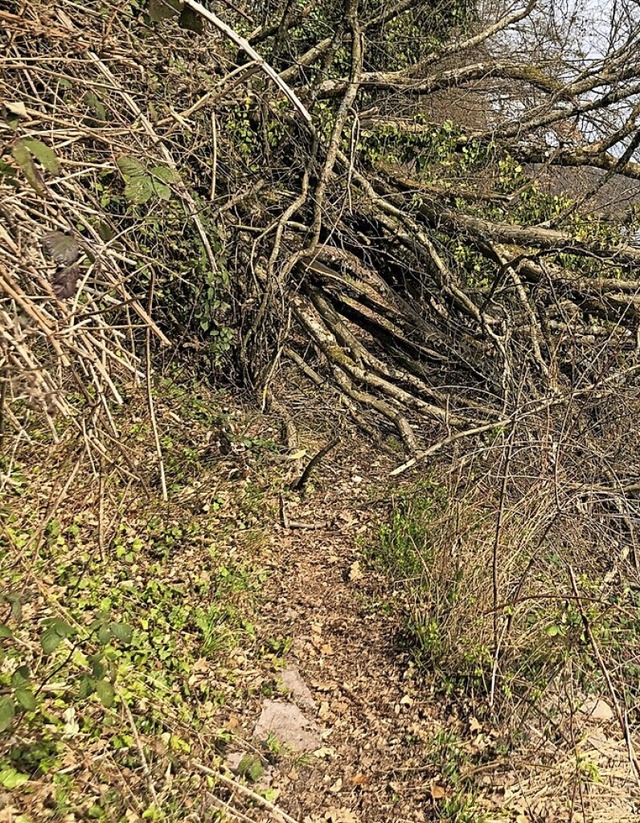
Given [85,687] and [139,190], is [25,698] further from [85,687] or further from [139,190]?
[139,190]

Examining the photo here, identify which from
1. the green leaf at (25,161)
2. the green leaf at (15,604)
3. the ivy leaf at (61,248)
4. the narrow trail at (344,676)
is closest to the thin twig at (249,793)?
the narrow trail at (344,676)

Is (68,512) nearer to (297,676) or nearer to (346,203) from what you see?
(297,676)

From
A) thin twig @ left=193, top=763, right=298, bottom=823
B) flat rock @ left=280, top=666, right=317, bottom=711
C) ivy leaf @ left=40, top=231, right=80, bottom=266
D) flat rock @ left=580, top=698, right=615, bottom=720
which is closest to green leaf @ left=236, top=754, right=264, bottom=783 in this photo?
thin twig @ left=193, top=763, right=298, bottom=823

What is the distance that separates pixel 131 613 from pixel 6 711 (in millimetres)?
1521

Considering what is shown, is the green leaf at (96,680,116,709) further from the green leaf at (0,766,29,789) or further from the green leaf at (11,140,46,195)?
the green leaf at (11,140,46,195)

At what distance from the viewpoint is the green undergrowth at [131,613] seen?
94.1 inches

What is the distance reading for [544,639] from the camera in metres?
3.69

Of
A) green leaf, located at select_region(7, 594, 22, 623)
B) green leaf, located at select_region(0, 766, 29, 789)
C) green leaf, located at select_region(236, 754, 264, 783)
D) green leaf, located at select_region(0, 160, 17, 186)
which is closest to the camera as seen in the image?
green leaf, located at select_region(0, 160, 17, 186)

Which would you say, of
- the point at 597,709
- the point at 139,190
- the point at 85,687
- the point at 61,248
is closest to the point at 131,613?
the point at 85,687

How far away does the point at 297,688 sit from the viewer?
3721 mm

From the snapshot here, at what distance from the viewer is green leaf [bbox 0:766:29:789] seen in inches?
87.4

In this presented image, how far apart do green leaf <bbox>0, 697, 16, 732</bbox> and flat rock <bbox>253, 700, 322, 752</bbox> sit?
1.54 m

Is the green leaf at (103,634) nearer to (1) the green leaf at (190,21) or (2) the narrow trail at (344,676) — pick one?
(2) the narrow trail at (344,676)

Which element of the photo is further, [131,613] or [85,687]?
[131,613]
